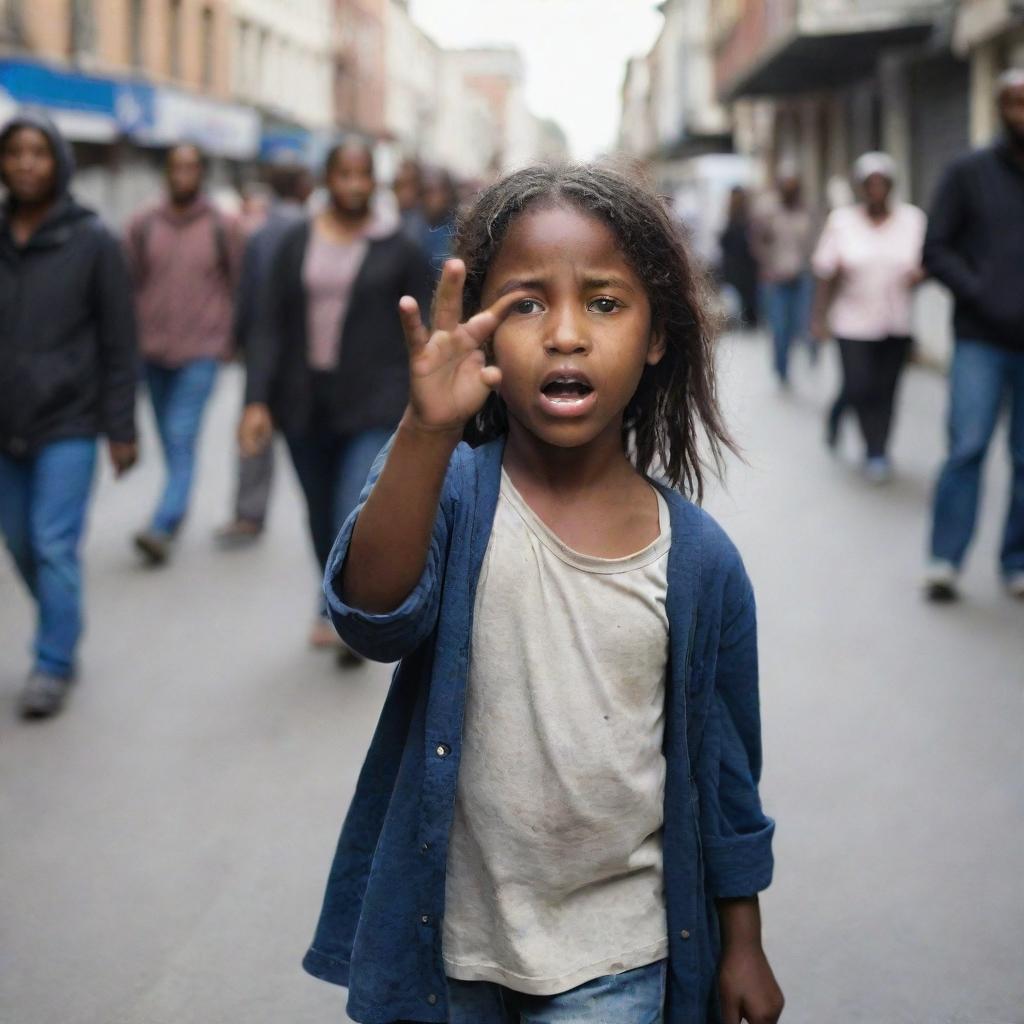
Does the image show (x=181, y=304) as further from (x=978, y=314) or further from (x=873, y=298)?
(x=873, y=298)

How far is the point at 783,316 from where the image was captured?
1662 cm

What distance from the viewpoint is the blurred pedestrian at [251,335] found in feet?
24.6

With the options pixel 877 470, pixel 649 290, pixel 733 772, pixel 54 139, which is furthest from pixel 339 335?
pixel 877 470

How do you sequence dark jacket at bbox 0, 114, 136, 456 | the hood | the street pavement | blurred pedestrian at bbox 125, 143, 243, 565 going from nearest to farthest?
the street pavement → dark jacket at bbox 0, 114, 136, 456 → the hood → blurred pedestrian at bbox 125, 143, 243, 565

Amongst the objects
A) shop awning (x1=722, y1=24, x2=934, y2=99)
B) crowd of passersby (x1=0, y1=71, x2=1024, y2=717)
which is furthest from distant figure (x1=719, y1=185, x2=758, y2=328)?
crowd of passersby (x1=0, y1=71, x2=1024, y2=717)

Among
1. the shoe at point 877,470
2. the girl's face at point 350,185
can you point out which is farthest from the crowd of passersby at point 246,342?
the shoe at point 877,470

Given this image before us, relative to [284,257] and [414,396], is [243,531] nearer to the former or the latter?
[284,257]

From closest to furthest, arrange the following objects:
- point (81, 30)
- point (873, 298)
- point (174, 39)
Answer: point (873, 298) → point (81, 30) → point (174, 39)

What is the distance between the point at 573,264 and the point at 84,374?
13.4 feet

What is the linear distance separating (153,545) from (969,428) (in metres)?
3.95

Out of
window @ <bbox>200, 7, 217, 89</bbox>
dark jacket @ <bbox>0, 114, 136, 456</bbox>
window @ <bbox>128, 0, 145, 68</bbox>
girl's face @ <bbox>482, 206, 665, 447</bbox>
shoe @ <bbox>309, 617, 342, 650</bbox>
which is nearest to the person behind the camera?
girl's face @ <bbox>482, 206, 665, 447</bbox>

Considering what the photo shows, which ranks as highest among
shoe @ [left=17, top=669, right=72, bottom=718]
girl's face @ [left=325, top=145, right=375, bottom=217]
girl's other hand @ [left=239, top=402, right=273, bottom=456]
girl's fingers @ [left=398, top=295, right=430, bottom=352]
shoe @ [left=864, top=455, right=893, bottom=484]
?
girl's face @ [left=325, top=145, right=375, bottom=217]

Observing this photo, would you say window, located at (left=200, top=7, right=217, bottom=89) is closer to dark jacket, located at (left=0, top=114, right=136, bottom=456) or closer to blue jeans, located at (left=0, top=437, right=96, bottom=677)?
dark jacket, located at (left=0, top=114, right=136, bottom=456)

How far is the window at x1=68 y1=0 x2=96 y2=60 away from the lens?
88.2 ft
